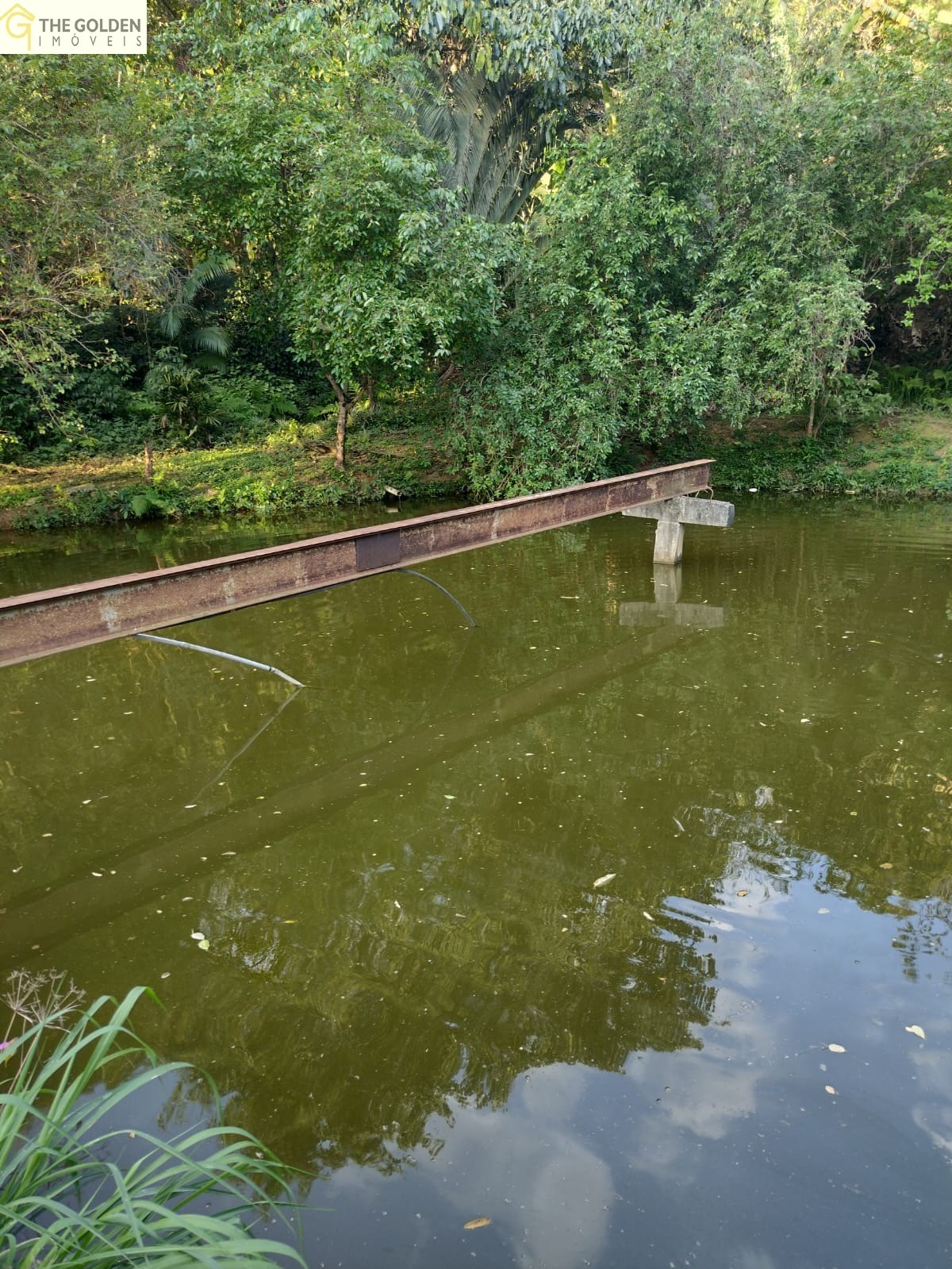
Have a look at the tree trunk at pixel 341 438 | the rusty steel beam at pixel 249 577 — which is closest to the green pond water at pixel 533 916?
the rusty steel beam at pixel 249 577

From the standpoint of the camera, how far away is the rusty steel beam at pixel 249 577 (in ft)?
14.2

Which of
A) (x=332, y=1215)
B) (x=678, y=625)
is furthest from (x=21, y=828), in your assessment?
(x=678, y=625)

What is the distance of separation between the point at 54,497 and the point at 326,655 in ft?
23.5

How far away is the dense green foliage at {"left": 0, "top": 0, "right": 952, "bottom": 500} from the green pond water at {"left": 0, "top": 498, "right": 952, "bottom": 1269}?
5.71 metres

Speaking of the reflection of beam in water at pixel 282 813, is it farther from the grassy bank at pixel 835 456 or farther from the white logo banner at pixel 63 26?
the grassy bank at pixel 835 456

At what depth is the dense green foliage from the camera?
35.8 ft

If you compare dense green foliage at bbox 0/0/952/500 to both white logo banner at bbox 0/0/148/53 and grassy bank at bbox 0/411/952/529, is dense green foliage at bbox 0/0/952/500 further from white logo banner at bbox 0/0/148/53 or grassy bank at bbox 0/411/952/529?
grassy bank at bbox 0/411/952/529

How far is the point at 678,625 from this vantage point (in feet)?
25.2

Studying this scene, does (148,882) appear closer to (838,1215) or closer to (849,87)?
(838,1215)

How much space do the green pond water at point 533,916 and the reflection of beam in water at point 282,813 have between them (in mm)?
21

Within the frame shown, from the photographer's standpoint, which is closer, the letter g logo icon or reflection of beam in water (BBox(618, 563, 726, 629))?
reflection of beam in water (BBox(618, 563, 726, 629))

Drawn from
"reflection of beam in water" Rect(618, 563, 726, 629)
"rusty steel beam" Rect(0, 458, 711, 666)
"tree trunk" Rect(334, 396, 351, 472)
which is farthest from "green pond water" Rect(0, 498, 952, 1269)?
"tree trunk" Rect(334, 396, 351, 472)

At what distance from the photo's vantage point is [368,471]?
14.1 m

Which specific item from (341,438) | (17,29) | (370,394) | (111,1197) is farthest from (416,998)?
(370,394)
